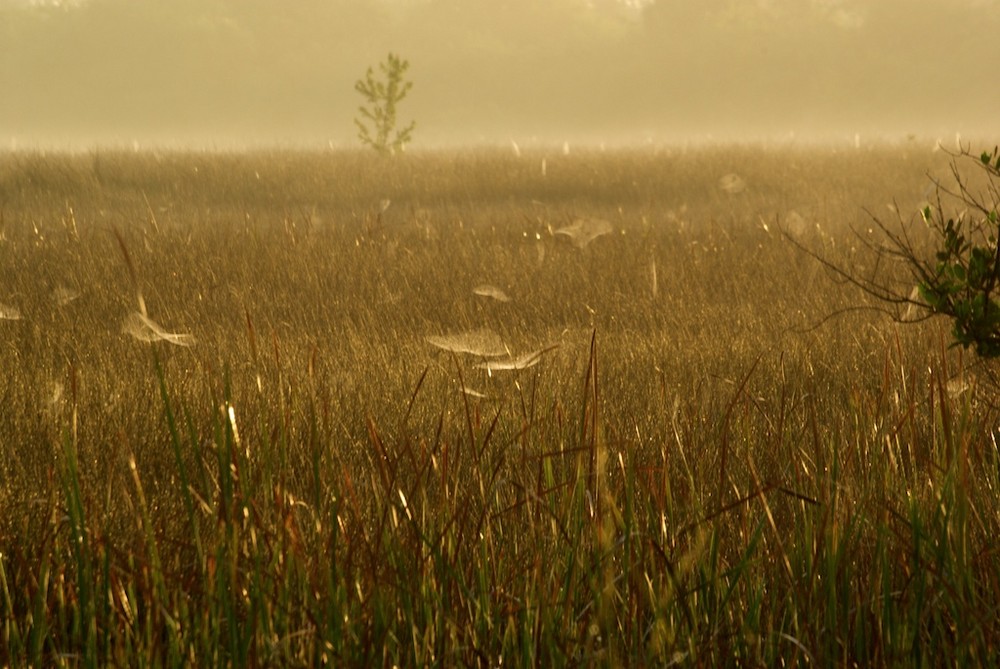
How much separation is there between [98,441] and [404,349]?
1.90 meters

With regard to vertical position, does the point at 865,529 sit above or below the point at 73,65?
below

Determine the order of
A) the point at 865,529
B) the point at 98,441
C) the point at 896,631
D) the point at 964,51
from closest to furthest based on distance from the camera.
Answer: the point at 896,631 → the point at 865,529 → the point at 98,441 → the point at 964,51

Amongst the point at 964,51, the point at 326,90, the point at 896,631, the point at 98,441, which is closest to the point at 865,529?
the point at 896,631

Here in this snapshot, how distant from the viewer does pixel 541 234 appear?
8.75 metres

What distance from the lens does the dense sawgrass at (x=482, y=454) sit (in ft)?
6.45

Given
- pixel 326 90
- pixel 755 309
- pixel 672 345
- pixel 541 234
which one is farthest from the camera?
pixel 326 90

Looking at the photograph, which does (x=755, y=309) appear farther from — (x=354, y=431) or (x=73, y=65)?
(x=73, y=65)

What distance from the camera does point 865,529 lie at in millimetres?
2523

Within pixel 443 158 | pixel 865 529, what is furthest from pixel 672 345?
pixel 443 158

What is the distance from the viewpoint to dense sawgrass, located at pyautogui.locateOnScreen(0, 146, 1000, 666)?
1966 mm

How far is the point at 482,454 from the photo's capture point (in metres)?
3.17

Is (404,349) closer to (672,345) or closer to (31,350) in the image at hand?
(672,345)

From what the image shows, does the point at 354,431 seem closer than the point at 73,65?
Yes

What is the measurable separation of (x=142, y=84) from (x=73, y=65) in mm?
4992
